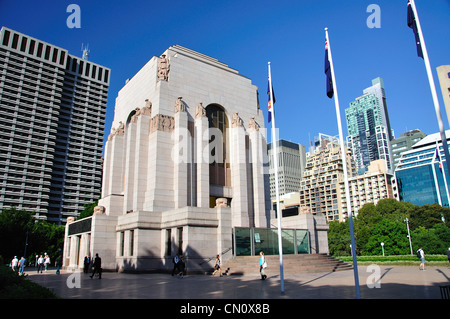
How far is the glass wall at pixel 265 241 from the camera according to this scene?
29.9 meters

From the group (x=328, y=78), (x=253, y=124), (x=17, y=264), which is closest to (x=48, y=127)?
(x=17, y=264)

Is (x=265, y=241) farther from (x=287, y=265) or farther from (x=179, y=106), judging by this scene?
(x=179, y=106)

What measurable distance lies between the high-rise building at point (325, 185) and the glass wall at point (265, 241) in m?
112

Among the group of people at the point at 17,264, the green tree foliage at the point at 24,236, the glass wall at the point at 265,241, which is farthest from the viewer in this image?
the green tree foliage at the point at 24,236

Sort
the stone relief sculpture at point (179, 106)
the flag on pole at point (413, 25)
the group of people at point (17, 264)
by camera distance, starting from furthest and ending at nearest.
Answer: the stone relief sculpture at point (179, 106) → the group of people at point (17, 264) → the flag on pole at point (413, 25)

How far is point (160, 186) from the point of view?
115ft

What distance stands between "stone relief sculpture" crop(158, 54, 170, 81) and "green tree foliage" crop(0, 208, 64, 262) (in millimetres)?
33795

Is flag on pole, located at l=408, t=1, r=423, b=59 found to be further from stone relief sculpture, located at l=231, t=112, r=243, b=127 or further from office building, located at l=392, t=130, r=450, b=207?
office building, located at l=392, t=130, r=450, b=207

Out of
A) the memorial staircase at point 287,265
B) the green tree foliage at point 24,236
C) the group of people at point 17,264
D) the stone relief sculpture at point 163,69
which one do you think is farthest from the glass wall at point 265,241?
the green tree foliage at point 24,236

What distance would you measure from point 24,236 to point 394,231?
68.4 meters

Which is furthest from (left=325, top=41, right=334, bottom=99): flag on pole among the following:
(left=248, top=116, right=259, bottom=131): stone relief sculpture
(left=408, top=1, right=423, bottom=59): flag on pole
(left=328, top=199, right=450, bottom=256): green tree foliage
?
(left=328, top=199, right=450, bottom=256): green tree foliage

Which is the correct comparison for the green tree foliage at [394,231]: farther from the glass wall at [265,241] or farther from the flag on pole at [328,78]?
the flag on pole at [328,78]
